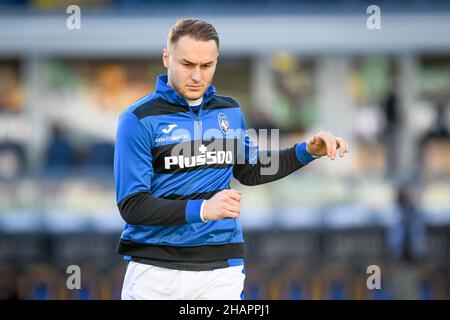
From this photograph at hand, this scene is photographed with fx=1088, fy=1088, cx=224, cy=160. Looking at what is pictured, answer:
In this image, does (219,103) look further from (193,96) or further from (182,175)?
(182,175)

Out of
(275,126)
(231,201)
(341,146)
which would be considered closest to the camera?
(231,201)

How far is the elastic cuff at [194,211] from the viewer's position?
11.6 ft

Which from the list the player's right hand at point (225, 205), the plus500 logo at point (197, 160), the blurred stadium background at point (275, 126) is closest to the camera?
the player's right hand at point (225, 205)

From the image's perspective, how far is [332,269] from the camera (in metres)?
10.5

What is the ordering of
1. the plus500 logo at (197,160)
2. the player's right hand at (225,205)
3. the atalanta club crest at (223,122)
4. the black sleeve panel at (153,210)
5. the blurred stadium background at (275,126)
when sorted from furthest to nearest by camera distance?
1. the blurred stadium background at (275,126)
2. the atalanta club crest at (223,122)
3. the plus500 logo at (197,160)
4. the black sleeve panel at (153,210)
5. the player's right hand at (225,205)

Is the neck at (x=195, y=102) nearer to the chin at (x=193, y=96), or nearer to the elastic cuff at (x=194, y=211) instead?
the chin at (x=193, y=96)

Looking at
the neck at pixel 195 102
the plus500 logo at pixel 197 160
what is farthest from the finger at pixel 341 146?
the neck at pixel 195 102

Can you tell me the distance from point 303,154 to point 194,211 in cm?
55

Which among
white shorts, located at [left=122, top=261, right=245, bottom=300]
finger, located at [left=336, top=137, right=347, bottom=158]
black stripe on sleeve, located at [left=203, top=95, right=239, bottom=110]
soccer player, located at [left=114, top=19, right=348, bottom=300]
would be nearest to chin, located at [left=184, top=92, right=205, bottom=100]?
soccer player, located at [left=114, top=19, right=348, bottom=300]

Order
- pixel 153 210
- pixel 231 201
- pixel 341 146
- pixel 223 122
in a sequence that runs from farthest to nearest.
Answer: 1. pixel 223 122
2. pixel 341 146
3. pixel 153 210
4. pixel 231 201

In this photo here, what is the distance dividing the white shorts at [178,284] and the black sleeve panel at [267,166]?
36 cm

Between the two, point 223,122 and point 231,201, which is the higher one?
point 223,122

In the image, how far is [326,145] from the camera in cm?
369

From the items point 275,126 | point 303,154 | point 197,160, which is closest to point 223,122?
point 197,160
